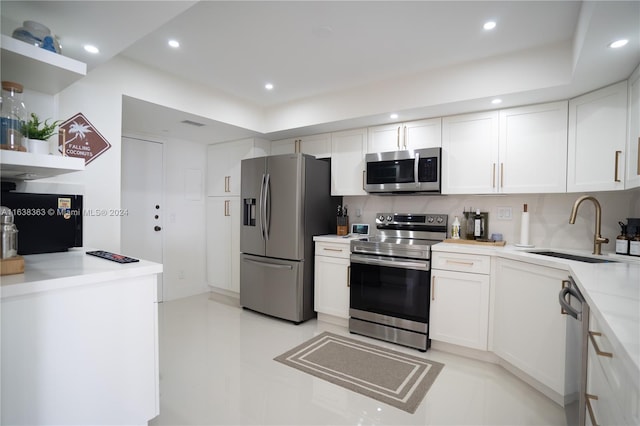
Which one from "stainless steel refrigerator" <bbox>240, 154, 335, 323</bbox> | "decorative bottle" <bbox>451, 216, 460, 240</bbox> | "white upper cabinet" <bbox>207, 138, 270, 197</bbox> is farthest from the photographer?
"white upper cabinet" <bbox>207, 138, 270, 197</bbox>

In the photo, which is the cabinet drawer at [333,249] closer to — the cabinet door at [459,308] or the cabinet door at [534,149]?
the cabinet door at [459,308]

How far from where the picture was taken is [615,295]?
1.13 meters

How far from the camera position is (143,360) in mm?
1504

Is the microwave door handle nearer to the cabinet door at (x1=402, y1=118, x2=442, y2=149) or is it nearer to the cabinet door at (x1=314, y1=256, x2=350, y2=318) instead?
the cabinet door at (x1=402, y1=118, x2=442, y2=149)

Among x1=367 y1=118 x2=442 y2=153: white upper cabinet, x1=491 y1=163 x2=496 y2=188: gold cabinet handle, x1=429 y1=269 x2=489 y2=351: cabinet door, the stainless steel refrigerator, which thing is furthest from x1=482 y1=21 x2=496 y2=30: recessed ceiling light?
the stainless steel refrigerator

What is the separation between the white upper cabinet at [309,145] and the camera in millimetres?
3729

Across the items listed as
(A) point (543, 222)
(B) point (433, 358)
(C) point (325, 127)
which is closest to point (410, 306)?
(B) point (433, 358)

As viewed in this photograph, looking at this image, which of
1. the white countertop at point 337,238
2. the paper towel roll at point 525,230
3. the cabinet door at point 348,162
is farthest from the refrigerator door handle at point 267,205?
the paper towel roll at point 525,230

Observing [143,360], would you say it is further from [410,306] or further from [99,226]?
[410,306]

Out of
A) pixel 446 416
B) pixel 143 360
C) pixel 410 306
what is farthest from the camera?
pixel 410 306

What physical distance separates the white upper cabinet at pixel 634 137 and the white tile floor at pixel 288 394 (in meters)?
1.49

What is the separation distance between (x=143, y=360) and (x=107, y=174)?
152 centimetres

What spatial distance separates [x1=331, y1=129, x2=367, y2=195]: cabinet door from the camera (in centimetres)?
346

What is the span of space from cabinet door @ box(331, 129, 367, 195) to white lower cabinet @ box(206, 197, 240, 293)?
4.73ft
